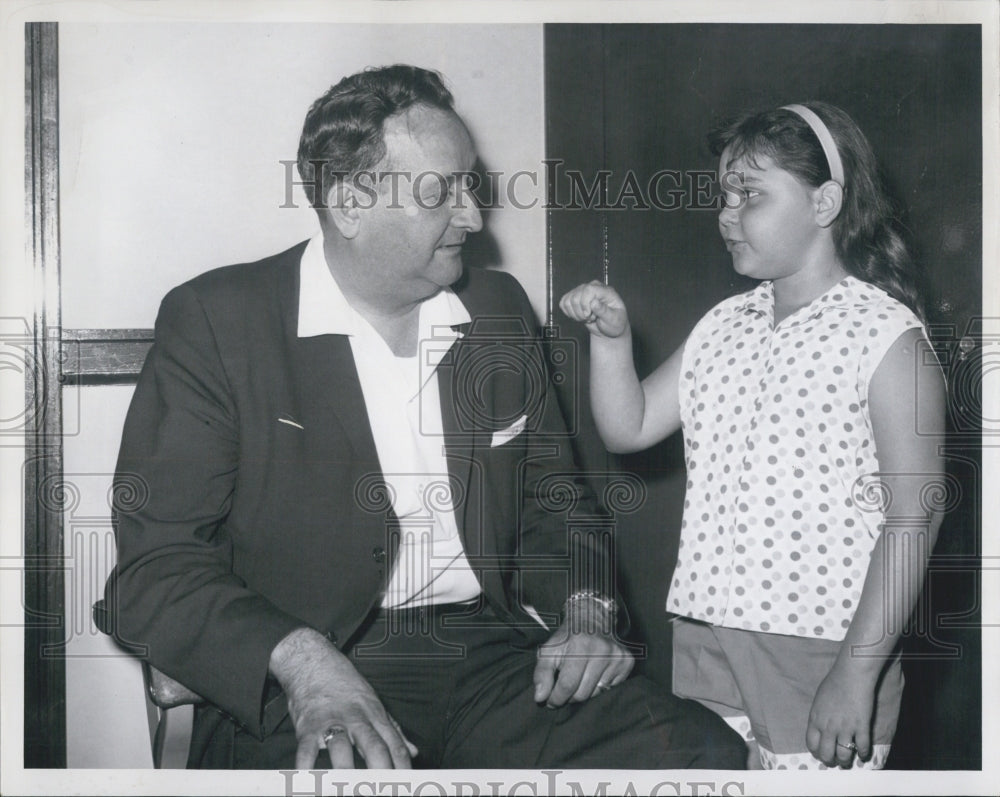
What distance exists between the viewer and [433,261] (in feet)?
4.14

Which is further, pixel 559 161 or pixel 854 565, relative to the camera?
pixel 559 161

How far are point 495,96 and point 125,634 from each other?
0.86 metres

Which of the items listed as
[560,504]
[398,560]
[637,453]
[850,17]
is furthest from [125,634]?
[850,17]

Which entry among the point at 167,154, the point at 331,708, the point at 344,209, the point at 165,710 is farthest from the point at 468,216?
the point at 165,710

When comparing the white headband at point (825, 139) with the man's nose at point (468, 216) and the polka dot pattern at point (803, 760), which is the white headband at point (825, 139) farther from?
the polka dot pattern at point (803, 760)

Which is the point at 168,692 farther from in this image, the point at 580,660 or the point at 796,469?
the point at 796,469

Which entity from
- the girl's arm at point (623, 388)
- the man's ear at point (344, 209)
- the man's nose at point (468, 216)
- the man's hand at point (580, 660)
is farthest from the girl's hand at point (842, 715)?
the man's ear at point (344, 209)

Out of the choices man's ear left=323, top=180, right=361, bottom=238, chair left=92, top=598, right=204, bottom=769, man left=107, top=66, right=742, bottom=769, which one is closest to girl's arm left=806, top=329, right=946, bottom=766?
man left=107, top=66, right=742, bottom=769

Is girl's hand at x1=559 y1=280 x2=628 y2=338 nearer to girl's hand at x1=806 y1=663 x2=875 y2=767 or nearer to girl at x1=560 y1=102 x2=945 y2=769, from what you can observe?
girl at x1=560 y1=102 x2=945 y2=769

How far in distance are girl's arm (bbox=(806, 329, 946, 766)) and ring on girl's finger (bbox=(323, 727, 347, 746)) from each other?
0.59 m

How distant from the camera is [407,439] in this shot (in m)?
1.25

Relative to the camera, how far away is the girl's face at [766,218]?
47.4 inches

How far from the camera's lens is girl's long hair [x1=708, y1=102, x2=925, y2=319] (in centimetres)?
121

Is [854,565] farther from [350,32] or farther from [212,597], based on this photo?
[350,32]
